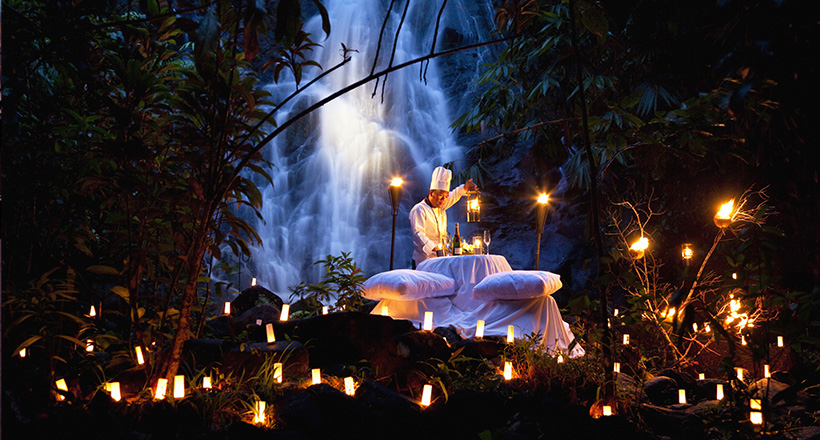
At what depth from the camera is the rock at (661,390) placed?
3.04 m

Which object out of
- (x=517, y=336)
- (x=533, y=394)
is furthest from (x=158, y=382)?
(x=517, y=336)

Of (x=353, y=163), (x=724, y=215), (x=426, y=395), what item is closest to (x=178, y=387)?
(x=426, y=395)

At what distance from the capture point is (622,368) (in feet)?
13.0

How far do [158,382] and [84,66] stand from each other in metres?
1.35

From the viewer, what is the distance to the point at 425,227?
6207 mm

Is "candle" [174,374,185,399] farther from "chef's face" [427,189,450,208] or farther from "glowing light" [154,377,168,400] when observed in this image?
"chef's face" [427,189,450,208]

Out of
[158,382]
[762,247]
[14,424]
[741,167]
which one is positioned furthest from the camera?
[741,167]

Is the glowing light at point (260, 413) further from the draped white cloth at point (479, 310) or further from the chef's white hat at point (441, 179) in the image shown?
the chef's white hat at point (441, 179)

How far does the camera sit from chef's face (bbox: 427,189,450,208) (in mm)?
6246

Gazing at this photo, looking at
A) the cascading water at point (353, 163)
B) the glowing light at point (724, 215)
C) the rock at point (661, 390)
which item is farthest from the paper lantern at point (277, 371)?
the cascading water at point (353, 163)

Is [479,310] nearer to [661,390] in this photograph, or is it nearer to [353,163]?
[661,390]

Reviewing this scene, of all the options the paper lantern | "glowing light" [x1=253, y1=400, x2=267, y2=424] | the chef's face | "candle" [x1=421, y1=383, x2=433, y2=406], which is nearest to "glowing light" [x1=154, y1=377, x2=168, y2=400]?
"glowing light" [x1=253, y1=400, x2=267, y2=424]

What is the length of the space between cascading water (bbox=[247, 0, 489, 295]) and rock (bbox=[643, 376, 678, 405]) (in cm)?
785

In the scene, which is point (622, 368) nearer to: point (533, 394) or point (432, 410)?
point (533, 394)
